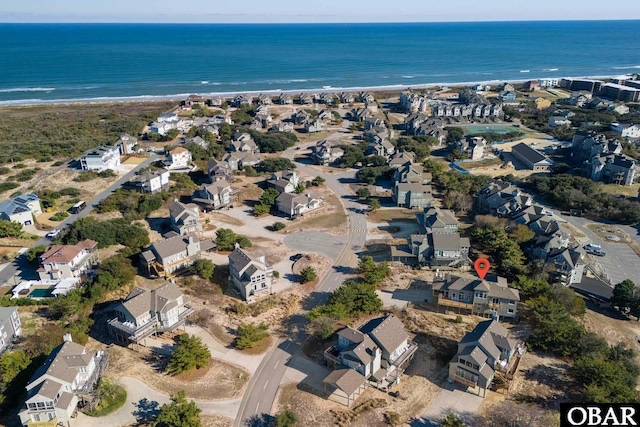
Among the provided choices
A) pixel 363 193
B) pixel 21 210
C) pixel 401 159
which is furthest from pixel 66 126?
pixel 401 159

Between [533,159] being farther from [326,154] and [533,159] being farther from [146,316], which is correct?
[146,316]

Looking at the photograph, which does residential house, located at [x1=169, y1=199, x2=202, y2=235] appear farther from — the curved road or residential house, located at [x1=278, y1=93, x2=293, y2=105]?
residential house, located at [x1=278, y1=93, x2=293, y2=105]

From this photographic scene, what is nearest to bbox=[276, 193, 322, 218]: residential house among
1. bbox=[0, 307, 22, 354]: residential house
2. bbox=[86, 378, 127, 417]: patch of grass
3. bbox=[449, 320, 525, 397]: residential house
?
bbox=[449, 320, 525, 397]: residential house

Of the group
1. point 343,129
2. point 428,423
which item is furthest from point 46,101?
point 428,423

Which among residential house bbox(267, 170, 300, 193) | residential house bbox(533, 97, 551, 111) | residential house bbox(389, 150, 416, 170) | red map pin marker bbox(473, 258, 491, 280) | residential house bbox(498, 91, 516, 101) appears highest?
residential house bbox(498, 91, 516, 101)

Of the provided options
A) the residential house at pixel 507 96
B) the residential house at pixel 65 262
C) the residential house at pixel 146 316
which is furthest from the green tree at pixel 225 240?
the residential house at pixel 507 96

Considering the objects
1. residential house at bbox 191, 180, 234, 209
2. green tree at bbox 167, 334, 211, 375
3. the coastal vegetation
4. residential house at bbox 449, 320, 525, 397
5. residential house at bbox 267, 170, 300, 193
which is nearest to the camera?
residential house at bbox 449, 320, 525, 397

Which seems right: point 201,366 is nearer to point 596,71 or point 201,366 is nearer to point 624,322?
point 624,322
